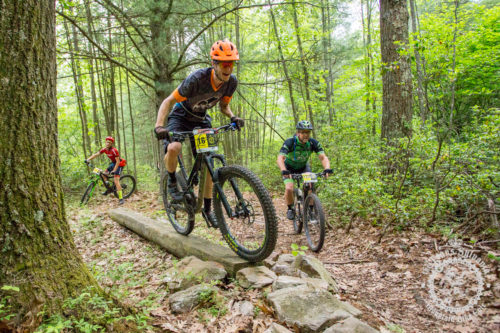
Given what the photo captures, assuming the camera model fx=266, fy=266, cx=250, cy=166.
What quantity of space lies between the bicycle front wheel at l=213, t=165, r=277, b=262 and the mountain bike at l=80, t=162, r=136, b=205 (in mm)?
7758

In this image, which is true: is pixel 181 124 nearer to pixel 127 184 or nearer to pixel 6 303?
pixel 6 303

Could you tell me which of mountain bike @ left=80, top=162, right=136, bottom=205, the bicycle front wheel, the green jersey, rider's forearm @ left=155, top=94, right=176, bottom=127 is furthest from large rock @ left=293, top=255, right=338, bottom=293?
mountain bike @ left=80, top=162, right=136, bottom=205

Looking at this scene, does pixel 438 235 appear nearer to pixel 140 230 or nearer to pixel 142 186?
pixel 140 230

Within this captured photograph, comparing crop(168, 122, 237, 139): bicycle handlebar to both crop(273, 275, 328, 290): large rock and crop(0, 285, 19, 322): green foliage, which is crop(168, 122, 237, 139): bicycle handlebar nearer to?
crop(273, 275, 328, 290): large rock

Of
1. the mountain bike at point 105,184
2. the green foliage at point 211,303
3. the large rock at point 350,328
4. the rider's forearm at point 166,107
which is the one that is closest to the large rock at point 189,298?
the green foliage at point 211,303

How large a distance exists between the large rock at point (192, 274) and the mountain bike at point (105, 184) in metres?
7.68

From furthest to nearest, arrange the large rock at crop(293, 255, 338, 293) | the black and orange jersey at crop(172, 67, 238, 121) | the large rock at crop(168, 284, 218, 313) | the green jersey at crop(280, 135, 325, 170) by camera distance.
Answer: the green jersey at crop(280, 135, 325, 170) < the black and orange jersey at crop(172, 67, 238, 121) < the large rock at crop(293, 255, 338, 293) < the large rock at crop(168, 284, 218, 313)

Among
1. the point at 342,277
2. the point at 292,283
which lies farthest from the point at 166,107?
the point at 342,277

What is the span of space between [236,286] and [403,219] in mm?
3197

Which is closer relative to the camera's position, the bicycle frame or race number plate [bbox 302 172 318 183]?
the bicycle frame

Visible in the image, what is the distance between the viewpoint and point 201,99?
3.67 m

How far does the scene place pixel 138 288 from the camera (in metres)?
2.91

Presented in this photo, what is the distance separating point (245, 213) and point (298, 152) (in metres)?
2.83

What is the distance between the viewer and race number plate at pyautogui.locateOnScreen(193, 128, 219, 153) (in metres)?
3.39
